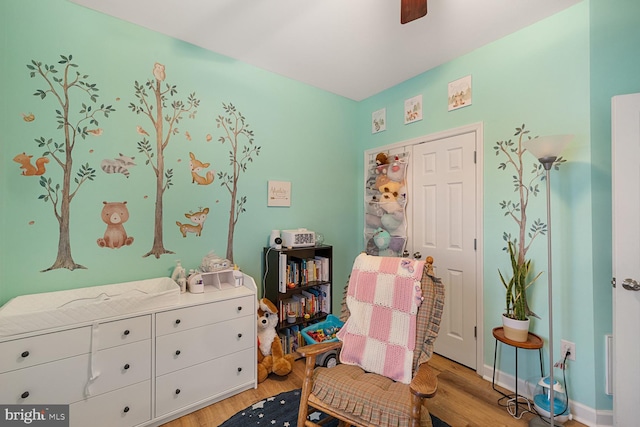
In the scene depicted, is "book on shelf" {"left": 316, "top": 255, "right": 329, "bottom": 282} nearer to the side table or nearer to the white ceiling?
the side table

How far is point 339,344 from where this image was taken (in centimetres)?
169

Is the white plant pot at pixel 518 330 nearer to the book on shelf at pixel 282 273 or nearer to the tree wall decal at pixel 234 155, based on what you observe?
the book on shelf at pixel 282 273

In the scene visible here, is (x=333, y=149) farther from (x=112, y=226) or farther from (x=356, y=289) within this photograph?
(x=112, y=226)

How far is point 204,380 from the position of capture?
1.90 m

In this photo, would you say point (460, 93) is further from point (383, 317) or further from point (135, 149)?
point (135, 149)

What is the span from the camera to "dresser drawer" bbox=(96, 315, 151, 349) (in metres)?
1.58

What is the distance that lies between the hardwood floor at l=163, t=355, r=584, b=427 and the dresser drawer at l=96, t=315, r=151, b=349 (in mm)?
629

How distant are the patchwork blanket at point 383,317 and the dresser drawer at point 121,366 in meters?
1.22

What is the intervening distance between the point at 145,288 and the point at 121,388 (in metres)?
0.62

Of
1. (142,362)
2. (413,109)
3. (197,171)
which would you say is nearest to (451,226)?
(413,109)

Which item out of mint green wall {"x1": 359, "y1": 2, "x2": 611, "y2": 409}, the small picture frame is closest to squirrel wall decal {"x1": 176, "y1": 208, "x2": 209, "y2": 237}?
the small picture frame

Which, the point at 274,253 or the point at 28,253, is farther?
the point at 274,253

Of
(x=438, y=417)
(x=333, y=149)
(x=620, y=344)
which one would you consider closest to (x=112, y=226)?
(x=333, y=149)

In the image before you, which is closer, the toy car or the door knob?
the door knob
